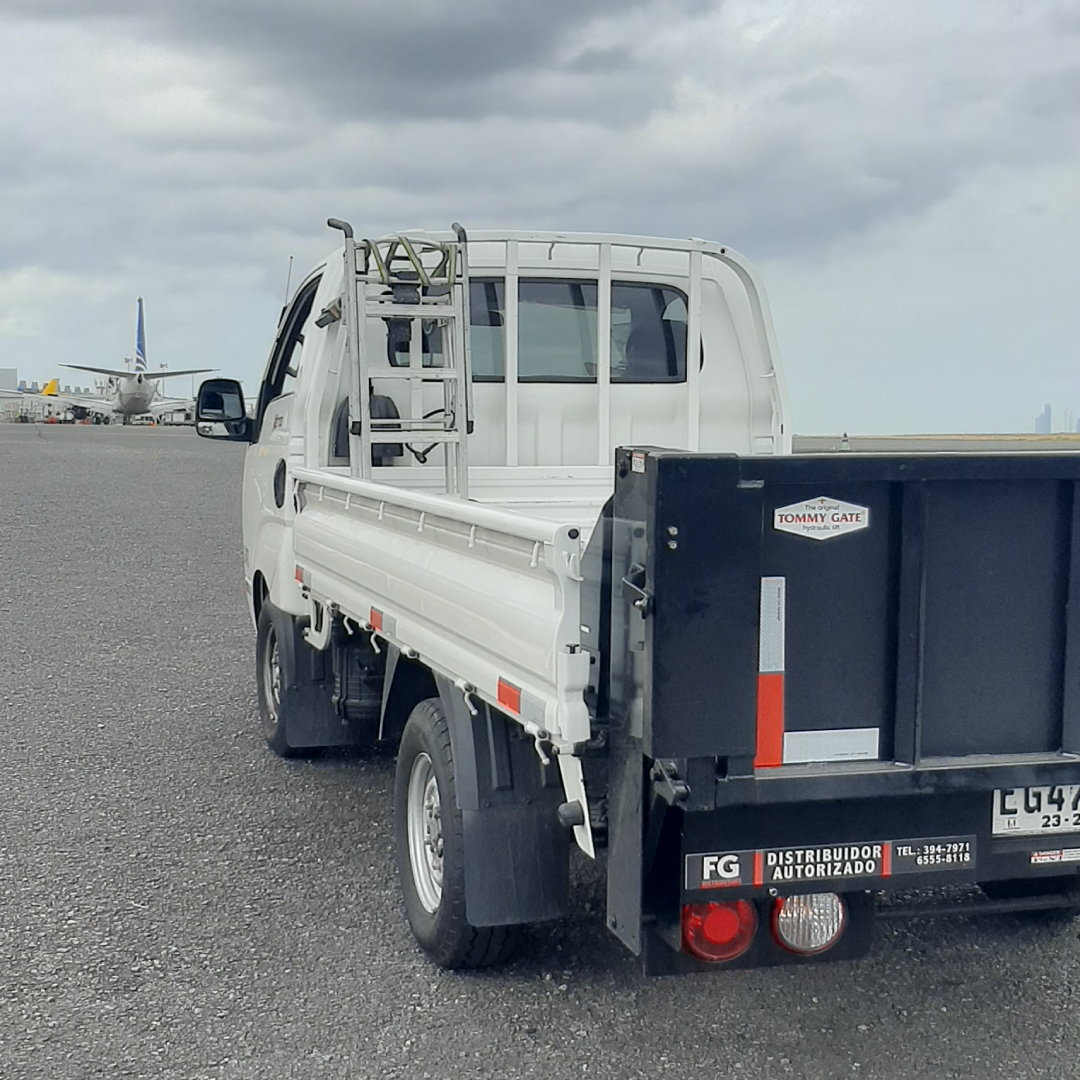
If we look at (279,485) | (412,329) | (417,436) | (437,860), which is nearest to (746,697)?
(437,860)

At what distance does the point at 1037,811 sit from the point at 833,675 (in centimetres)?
67

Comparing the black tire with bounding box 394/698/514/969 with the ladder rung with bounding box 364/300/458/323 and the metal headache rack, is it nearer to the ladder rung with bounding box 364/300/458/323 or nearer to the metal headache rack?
the metal headache rack

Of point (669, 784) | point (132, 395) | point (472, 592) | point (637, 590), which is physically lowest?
point (669, 784)

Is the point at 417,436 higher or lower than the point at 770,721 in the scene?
higher

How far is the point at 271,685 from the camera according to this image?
680 cm

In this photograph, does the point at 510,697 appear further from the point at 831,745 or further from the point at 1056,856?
the point at 1056,856

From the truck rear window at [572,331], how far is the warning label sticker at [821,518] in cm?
321

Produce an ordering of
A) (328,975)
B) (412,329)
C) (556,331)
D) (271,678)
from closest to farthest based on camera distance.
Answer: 1. (328,975)
2. (412,329)
3. (556,331)
4. (271,678)

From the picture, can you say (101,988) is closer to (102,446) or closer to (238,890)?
(238,890)

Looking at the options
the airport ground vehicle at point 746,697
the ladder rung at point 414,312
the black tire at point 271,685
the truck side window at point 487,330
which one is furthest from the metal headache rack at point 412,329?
the airport ground vehicle at point 746,697

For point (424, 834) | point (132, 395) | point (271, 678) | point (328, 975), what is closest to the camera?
point (328, 975)

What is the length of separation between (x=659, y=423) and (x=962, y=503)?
3182 mm

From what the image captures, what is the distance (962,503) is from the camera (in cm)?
306

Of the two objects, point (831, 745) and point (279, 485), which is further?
Result: point (279, 485)
